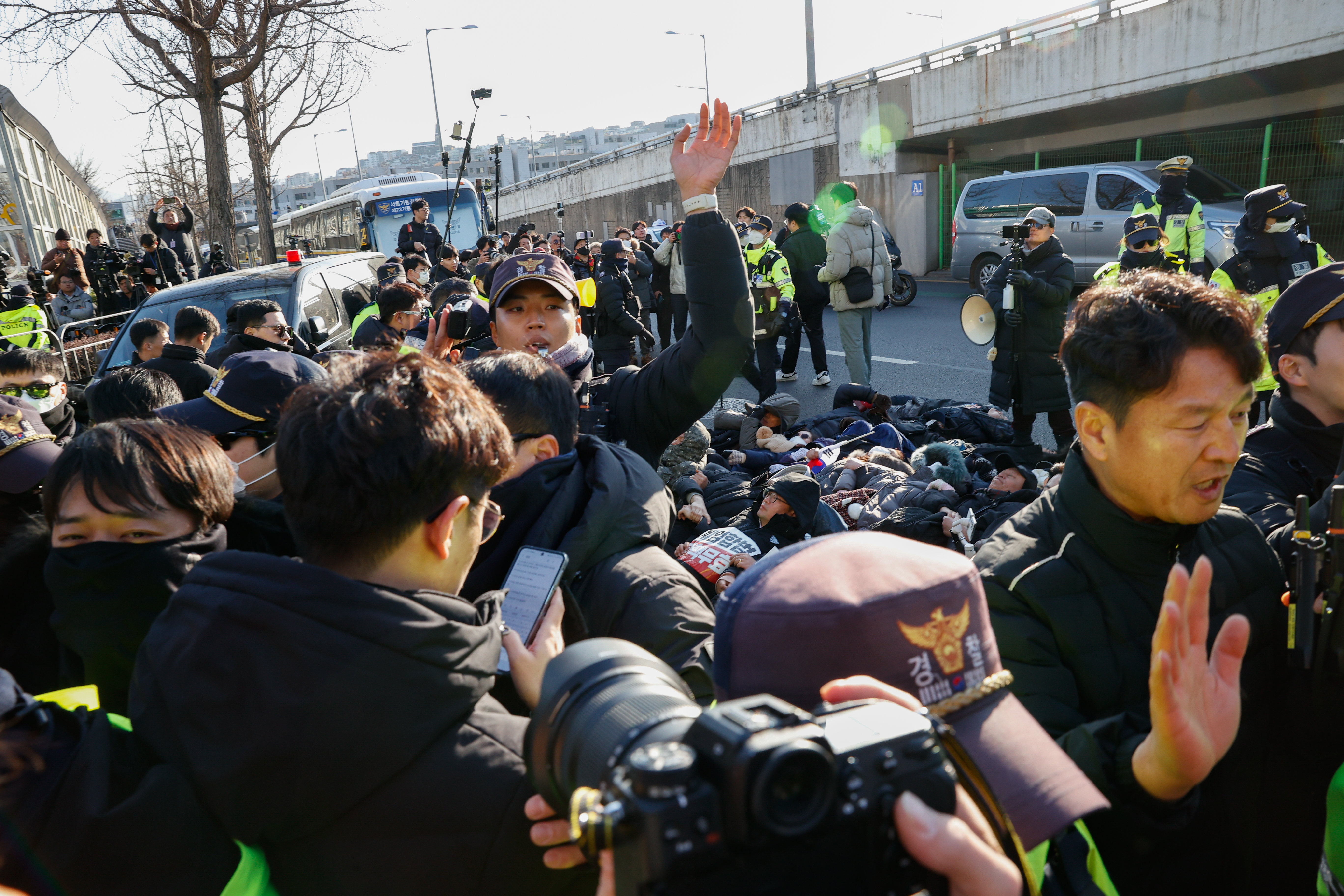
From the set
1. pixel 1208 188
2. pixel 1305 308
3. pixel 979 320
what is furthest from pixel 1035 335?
pixel 1208 188

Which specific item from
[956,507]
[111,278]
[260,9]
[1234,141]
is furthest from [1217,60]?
[111,278]

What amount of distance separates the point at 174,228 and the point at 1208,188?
15815mm

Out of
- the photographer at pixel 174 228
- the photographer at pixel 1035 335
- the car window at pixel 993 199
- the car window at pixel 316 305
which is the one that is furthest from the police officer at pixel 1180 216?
the photographer at pixel 174 228

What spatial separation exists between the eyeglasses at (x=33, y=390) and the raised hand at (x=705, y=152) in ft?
13.1

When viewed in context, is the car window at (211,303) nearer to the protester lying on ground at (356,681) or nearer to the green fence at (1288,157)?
the protester lying on ground at (356,681)

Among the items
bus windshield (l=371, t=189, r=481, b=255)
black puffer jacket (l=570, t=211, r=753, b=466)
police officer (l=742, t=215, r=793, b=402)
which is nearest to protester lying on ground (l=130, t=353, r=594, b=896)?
black puffer jacket (l=570, t=211, r=753, b=466)

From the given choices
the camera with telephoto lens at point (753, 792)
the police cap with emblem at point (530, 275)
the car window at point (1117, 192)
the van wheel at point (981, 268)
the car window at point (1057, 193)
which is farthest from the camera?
the van wheel at point (981, 268)

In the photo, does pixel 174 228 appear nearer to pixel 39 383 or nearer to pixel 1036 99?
pixel 39 383

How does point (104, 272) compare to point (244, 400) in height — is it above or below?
above

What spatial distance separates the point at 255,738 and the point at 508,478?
803 millimetres

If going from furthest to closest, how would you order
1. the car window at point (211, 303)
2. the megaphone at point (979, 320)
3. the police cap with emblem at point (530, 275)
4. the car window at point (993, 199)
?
the car window at point (993, 199) < the car window at point (211, 303) < the megaphone at point (979, 320) < the police cap with emblem at point (530, 275)

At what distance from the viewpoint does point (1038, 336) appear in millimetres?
5945

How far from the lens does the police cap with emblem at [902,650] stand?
1041mm

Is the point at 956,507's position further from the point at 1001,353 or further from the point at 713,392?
the point at 713,392
